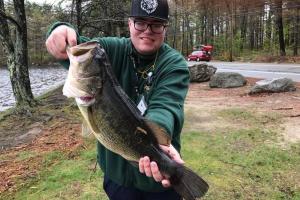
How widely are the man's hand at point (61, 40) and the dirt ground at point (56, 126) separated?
4053 mm

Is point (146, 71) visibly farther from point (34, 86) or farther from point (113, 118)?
point (34, 86)

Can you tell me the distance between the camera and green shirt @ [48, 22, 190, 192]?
253 centimetres

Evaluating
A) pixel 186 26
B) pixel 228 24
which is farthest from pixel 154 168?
pixel 186 26

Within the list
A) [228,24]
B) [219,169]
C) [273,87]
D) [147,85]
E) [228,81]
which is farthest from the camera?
[228,24]

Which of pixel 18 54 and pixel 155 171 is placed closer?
pixel 155 171

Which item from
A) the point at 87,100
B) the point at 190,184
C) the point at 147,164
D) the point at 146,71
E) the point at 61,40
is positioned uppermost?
the point at 61,40

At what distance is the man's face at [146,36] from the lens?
2.61m

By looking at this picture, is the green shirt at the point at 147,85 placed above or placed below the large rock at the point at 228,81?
above

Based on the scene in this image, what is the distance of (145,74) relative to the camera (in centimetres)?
271

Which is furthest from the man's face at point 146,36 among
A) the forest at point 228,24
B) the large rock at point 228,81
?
the large rock at point 228,81

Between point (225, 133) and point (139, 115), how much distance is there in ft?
21.4

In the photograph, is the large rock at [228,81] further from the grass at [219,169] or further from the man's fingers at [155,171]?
the man's fingers at [155,171]

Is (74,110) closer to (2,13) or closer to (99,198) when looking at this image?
(2,13)

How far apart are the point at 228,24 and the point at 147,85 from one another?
45437 mm
